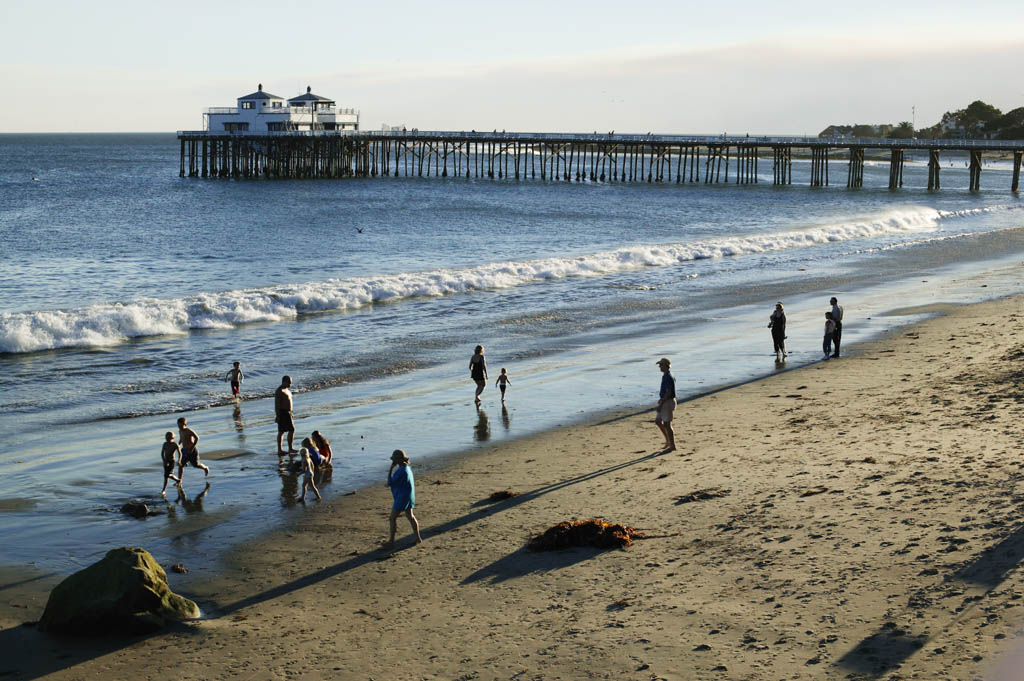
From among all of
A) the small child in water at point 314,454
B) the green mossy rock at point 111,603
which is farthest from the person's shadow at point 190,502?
the green mossy rock at point 111,603

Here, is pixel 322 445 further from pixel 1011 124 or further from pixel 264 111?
pixel 1011 124

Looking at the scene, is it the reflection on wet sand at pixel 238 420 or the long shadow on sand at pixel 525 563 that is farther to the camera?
the reflection on wet sand at pixel 238 420

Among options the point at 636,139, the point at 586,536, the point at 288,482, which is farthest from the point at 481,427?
the point at 636,139

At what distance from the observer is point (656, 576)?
31.9 ft

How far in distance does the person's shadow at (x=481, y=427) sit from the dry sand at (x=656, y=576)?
77 cm

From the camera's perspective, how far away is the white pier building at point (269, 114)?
283 ft

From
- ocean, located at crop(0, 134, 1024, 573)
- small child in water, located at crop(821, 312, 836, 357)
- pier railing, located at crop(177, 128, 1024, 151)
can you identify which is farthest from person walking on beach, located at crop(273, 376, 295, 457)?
pier railing, located at crop(177, 128, 1024, 151)

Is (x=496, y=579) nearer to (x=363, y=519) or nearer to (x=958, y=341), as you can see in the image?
(x=363, y=519)

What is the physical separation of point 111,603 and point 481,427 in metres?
7.61

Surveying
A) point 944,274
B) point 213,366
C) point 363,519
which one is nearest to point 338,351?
point 213,366

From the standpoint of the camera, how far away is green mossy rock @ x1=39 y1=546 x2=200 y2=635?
9.01 meters

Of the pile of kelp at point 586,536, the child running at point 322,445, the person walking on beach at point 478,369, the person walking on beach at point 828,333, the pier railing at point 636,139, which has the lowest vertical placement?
the pile of kelp at point 586,536

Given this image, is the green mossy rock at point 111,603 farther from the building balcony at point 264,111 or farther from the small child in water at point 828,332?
the building balcony at point 264,111

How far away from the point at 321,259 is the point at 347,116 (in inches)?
2115
